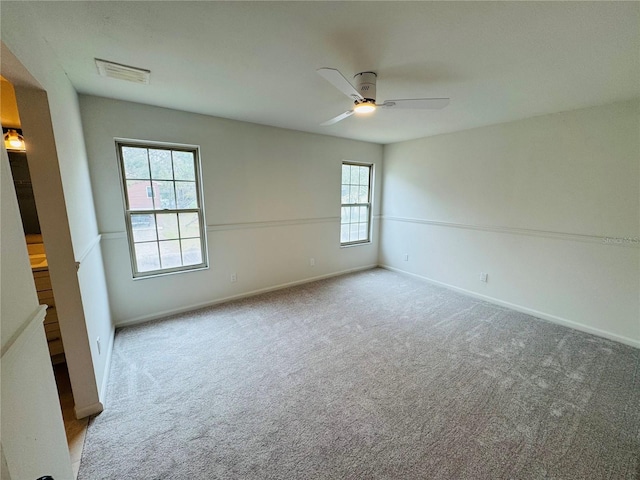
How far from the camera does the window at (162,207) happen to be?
2.78 metres

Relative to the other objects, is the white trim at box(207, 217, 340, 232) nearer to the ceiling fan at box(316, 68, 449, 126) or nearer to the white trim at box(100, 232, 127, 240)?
the white trim at box(100, 232, 127, 240)

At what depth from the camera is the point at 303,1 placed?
1.22 meters

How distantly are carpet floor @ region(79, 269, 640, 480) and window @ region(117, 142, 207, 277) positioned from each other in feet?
2.41

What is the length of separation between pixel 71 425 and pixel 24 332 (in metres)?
1.40

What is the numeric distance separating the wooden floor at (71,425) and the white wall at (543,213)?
14.1ft

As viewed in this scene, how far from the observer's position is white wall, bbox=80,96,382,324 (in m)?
2.62

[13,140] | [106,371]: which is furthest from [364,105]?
[13,140]

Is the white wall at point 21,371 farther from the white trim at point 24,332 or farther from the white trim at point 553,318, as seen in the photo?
the white trim at point 553,318

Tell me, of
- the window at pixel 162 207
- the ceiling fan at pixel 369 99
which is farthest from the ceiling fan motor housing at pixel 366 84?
the window at pixel 162 207

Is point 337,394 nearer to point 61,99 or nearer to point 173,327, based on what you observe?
point 173,327

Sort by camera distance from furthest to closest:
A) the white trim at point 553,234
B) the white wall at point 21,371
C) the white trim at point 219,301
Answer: the white trim at point 219,301, the white trim at point 553,234, the white wall at point 21,371

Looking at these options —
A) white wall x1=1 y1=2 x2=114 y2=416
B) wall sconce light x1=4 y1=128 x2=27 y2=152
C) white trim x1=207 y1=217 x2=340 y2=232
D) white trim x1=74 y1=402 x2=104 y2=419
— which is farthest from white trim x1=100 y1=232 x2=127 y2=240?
white trim x1=74 y1=402 x2=104 y2=419

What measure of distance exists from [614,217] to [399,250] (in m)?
2.69

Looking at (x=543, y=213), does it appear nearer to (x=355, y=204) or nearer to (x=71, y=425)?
(x=355, y=204)
